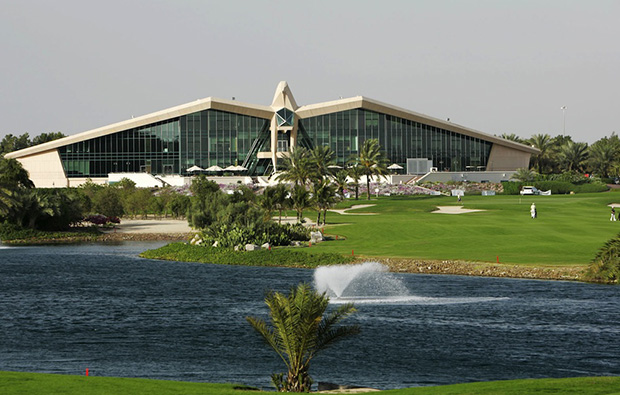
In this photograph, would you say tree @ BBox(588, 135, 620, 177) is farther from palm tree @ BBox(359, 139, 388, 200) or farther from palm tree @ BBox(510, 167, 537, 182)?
palm tree @ BBox(359, 139, 388, 200)

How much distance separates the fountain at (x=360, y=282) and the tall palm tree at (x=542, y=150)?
5332 inches

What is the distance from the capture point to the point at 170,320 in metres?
39.6

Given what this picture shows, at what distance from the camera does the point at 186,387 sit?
2317cm

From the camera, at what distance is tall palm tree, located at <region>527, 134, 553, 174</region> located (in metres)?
184

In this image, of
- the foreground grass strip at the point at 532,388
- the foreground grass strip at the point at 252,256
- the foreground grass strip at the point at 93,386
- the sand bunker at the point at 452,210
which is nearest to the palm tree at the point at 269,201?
the foreground grass strip at the point at 252,256

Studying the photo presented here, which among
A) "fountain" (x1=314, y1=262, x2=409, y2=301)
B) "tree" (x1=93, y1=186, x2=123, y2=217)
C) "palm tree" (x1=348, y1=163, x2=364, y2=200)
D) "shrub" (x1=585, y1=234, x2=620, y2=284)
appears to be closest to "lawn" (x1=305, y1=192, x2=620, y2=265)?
"shrub" (x1=585, y1=234, x2=620, y2=284)

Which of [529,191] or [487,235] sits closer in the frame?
[487,235]

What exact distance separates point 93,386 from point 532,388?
37.5 feet

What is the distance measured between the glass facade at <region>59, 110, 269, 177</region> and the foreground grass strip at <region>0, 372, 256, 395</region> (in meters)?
134

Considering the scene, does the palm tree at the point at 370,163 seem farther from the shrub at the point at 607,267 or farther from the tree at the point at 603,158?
the shrub at the point at 607,267

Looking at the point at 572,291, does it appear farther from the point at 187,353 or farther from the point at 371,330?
the point at 187,353

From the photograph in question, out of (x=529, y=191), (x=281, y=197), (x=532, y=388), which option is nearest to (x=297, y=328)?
→ (x=532, y=388)

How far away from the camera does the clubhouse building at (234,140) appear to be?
509 ft

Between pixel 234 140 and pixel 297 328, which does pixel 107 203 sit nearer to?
pixel 234 140
